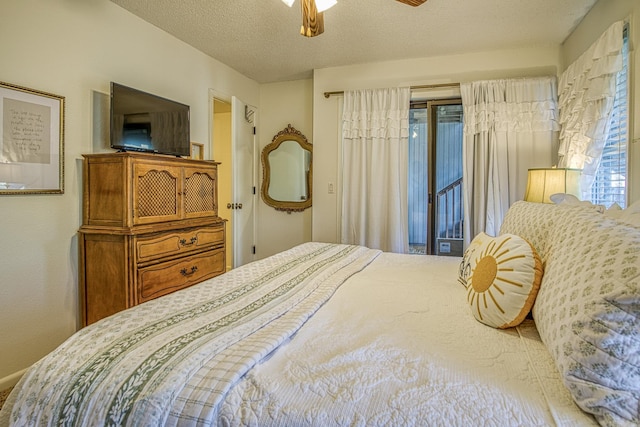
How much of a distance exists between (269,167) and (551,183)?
10.0 feet

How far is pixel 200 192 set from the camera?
287cm

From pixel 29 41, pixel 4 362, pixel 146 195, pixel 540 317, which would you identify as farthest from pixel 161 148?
pixel 540 317

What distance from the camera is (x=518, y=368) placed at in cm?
89

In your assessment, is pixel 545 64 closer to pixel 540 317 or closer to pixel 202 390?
pixel 540 317

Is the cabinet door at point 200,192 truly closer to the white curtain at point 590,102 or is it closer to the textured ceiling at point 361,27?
the textured ceiling at point 361,27

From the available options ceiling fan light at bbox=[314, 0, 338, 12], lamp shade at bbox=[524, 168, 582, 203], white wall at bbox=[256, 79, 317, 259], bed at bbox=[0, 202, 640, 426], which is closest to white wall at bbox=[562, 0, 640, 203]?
lamp shade at bbox=[524, 168, 582, 203]

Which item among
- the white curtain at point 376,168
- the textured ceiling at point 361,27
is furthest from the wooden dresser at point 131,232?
the white curtain at point 376,168

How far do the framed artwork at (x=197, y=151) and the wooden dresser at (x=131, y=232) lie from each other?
2.64 feet

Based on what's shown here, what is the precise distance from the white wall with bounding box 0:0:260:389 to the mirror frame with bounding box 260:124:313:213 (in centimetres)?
181

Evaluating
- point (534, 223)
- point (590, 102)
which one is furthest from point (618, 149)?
point (534, 223)

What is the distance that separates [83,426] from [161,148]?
2.29 metres

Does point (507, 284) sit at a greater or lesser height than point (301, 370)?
greater

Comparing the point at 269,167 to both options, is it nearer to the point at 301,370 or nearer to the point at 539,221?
the point at 539,221

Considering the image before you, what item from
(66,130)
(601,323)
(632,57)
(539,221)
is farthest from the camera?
(66,130)
